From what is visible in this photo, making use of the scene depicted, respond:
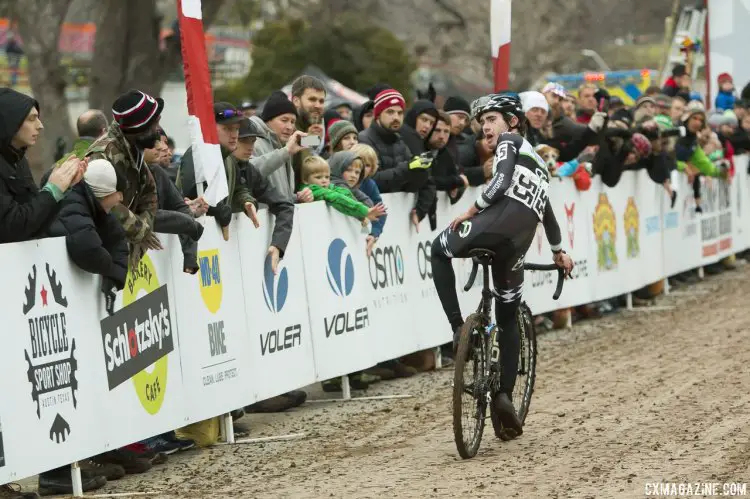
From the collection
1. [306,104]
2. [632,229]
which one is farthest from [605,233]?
[306,104]

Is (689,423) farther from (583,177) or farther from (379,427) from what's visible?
(583,177)

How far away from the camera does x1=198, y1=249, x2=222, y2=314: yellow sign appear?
35.5ft

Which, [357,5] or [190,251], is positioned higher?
[357,5]

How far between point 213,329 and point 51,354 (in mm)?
2165

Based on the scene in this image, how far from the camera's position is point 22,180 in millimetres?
8758

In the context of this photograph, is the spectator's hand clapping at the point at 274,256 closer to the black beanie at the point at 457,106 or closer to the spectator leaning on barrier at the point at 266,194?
the spectator leaning on barrier at the point at 266,194

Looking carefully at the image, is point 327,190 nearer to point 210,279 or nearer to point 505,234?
point 210,279

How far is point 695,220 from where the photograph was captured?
22.4 m

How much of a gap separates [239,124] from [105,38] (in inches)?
690

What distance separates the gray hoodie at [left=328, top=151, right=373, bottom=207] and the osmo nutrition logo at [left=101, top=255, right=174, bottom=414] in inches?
128

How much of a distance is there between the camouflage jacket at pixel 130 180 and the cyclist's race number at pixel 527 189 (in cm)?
233

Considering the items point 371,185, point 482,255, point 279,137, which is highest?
point 279,137

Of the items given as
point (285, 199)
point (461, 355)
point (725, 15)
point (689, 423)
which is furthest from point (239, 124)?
point (725, 15)
